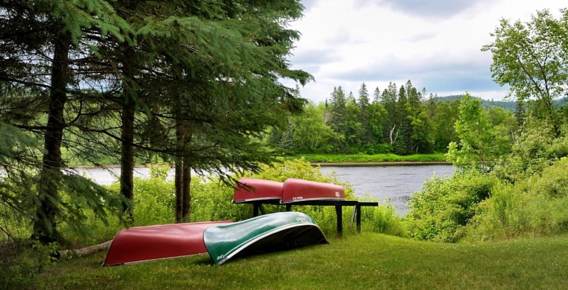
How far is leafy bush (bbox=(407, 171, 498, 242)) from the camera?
13633mm

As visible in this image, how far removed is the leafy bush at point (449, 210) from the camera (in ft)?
44.7

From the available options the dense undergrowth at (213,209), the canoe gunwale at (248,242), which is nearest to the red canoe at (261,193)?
the dense undergrowth at (213,209)

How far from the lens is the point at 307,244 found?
8.06 meters

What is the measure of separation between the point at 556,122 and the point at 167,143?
80.9 feet

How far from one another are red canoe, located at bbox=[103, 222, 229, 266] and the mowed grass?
0.18m

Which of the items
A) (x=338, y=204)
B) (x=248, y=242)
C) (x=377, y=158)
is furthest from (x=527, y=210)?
(x=377, y=158)

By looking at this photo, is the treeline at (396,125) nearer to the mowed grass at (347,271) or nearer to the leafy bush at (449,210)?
the leafy bush at (449,210)

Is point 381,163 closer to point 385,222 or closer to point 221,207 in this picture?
point 385,222

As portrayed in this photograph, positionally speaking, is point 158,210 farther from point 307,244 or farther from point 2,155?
point 2,155

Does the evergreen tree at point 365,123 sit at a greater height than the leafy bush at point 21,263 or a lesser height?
greater

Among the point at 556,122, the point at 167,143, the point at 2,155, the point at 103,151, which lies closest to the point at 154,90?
the point at 167,143

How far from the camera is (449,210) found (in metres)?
14.4

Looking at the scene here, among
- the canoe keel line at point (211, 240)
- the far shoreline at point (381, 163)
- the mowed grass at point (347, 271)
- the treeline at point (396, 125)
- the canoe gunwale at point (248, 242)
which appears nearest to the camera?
the mowed grass at point (347, 271)

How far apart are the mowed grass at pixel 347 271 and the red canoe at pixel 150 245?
0.18 metres
